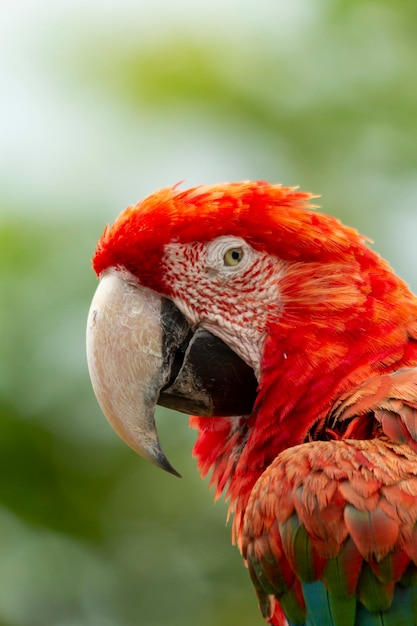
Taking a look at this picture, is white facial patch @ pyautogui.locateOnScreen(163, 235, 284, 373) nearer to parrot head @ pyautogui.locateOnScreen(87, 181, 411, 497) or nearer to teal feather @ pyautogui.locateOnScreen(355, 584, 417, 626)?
parrot head @ pyautogui.locateOnScreen(87, 181, 411, 497)

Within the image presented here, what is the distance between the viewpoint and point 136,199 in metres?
2.81

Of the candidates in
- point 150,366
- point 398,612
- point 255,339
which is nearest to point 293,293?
point 255,339

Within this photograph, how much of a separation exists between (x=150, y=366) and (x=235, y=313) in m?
0.20

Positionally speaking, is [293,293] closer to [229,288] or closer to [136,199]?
[229,288]

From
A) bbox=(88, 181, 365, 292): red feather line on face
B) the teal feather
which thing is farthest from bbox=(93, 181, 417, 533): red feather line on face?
the teal feather

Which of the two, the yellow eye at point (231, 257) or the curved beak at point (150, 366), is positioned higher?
the yellow eye at point (231, 257)

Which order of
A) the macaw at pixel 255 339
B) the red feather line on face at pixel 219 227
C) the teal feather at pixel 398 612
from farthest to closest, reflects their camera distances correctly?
the red feather line on face at pixel 219 227 → the macaw at pixel 255 339 → the teal feather at pixel 398 612

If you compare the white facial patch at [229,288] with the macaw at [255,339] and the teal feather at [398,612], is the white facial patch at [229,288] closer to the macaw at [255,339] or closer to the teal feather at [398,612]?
the macaw at [255,339]

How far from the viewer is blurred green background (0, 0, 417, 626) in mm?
2727

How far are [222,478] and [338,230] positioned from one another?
0.55 meters

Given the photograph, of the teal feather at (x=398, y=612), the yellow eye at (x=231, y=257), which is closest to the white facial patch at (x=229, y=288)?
the yellow eye at (x=231, y=257)

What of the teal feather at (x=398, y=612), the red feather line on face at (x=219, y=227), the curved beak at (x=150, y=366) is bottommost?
the teal feather at (x=398, y=612)

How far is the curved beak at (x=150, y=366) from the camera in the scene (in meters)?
1.55

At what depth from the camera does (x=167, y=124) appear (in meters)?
2.97
